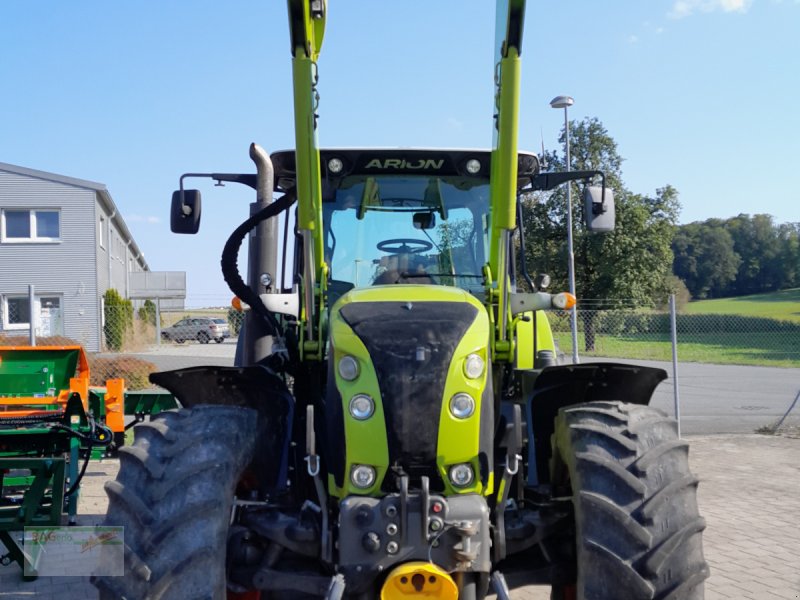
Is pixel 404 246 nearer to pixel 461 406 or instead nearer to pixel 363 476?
pixel 461 406

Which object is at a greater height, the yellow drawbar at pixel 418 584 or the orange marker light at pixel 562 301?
the orange marker light at pixel 562 301

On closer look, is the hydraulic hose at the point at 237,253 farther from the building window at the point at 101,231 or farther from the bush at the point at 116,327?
the building window at the point at 101,231

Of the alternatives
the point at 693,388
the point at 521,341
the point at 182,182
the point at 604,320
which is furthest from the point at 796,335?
the point at 182,182

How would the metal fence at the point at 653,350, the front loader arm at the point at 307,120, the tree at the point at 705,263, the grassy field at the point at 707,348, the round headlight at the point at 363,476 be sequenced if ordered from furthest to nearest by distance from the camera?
the tree at the point at 705,263
the grassy field at the point at 707,348
the metal fence at the point at 653,350
the front loader arm at the point at 307,120
the round headlight at the point at 363,476

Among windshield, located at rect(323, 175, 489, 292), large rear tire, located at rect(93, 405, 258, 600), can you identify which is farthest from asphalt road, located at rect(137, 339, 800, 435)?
large rear tire, located at rect(93, 405, 258, 600)

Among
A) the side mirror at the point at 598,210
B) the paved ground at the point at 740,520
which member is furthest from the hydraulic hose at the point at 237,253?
the paved ground at the point at 740,520

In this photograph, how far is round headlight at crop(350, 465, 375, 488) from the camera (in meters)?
3.04

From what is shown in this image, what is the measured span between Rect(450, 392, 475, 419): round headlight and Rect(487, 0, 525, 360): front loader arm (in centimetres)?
57

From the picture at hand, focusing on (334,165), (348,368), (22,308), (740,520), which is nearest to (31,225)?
(22,308)

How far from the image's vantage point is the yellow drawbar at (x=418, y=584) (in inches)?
112

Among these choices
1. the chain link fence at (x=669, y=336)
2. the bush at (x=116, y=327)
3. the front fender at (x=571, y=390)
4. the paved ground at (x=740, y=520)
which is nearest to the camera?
the front fender at (x=571, y=390)

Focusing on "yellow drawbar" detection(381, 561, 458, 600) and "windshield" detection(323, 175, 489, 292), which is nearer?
"yellow drawbar" detection(381, 561, 458, 600)

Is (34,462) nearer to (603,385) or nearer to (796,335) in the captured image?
(603,385)

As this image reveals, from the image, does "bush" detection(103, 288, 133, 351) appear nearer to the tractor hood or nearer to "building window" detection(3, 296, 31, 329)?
"building window" detection(3, 296, 31, 329)
